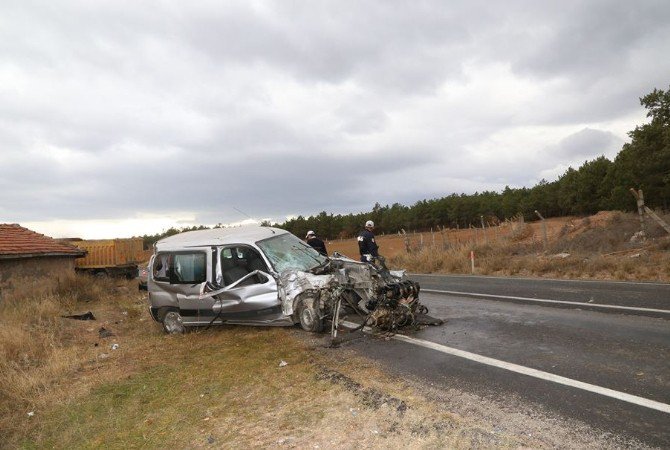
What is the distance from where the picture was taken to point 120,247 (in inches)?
1049

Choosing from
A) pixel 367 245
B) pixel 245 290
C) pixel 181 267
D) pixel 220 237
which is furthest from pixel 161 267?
pixel 367 245

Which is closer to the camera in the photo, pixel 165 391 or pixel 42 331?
pixel 165 391

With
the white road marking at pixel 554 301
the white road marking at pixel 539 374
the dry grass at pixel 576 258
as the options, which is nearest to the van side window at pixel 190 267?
the white road marking at pixel 539 374

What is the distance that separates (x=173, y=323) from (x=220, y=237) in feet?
6.72

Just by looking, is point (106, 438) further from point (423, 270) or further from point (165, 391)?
point (423, 270)

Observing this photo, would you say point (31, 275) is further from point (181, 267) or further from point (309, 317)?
point (309, 317)

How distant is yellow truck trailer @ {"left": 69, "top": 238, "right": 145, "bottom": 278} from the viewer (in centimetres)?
2555

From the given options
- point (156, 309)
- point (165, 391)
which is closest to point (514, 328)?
point (165, 391)

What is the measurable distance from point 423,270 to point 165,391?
1547cm

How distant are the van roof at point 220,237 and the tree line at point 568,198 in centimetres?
2260

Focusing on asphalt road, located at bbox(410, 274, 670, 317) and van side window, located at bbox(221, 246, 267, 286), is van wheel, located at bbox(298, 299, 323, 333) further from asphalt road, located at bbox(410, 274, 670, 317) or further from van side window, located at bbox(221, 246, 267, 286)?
asphalt road, located at bbox(410, 274, 670, 317)

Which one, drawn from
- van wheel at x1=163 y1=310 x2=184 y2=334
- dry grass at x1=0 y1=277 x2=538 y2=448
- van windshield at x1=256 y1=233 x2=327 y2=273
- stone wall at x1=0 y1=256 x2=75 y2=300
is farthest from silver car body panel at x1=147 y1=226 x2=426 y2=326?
stone wall at x1=0 y1=256 x2=75 y2=300

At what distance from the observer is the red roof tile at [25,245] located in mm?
17281

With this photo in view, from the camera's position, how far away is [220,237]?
893 cm
